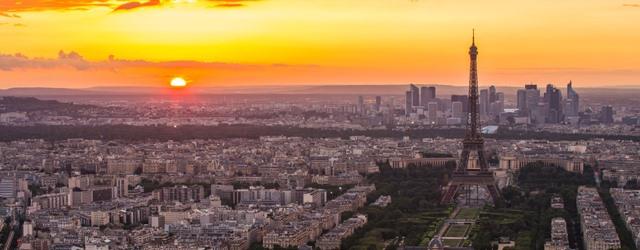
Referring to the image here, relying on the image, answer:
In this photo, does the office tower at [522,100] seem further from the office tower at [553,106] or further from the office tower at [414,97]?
the office tower at [414,97]

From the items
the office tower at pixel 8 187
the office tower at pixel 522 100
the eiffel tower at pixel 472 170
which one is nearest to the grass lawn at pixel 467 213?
the eiffel tower at pixel 472 170

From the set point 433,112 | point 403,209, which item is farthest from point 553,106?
point 403,209

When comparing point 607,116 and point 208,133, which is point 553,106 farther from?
point 208,133

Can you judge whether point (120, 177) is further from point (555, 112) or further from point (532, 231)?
point (555, 112)

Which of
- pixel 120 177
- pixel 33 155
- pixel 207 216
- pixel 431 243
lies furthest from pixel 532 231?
pixel 33 155

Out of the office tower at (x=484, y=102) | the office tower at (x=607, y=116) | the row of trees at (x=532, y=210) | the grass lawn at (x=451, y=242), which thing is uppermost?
the office tower at (x=484, y=102)

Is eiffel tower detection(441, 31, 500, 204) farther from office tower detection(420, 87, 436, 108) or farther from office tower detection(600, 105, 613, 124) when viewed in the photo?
office tower detection(420, 87, 436, 108)
